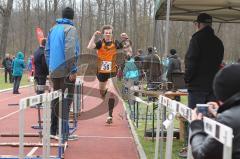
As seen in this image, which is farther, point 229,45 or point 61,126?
point 229,45

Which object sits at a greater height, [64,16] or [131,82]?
[64,16]

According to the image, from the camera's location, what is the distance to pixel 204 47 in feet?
24.3

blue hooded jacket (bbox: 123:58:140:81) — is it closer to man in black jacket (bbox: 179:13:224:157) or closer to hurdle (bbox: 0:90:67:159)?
hurdle (bbox: 0:90:67:159)

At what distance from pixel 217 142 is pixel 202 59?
429cm

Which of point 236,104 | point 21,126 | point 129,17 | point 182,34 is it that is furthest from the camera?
point 129,17

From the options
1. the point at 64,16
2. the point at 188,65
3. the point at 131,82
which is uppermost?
the point at 64,16

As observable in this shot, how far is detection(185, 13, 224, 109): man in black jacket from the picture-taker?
7.39m

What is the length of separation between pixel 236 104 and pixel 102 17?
64.7m

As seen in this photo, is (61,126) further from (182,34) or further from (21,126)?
(182,34)

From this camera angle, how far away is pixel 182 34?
44.7 metres

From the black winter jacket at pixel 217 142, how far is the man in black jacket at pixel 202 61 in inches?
156

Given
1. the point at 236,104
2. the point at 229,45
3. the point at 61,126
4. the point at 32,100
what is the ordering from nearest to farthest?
the point at 236,104 < the point at 32,100 < the point at 61,126 < the point at 229,45

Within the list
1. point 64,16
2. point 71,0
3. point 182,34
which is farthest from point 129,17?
point 64,16

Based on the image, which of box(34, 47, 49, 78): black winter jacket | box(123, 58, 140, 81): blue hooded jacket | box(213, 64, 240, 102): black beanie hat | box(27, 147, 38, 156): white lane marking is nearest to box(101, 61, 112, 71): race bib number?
box(34, 47, 49, 78): black winter jacket
